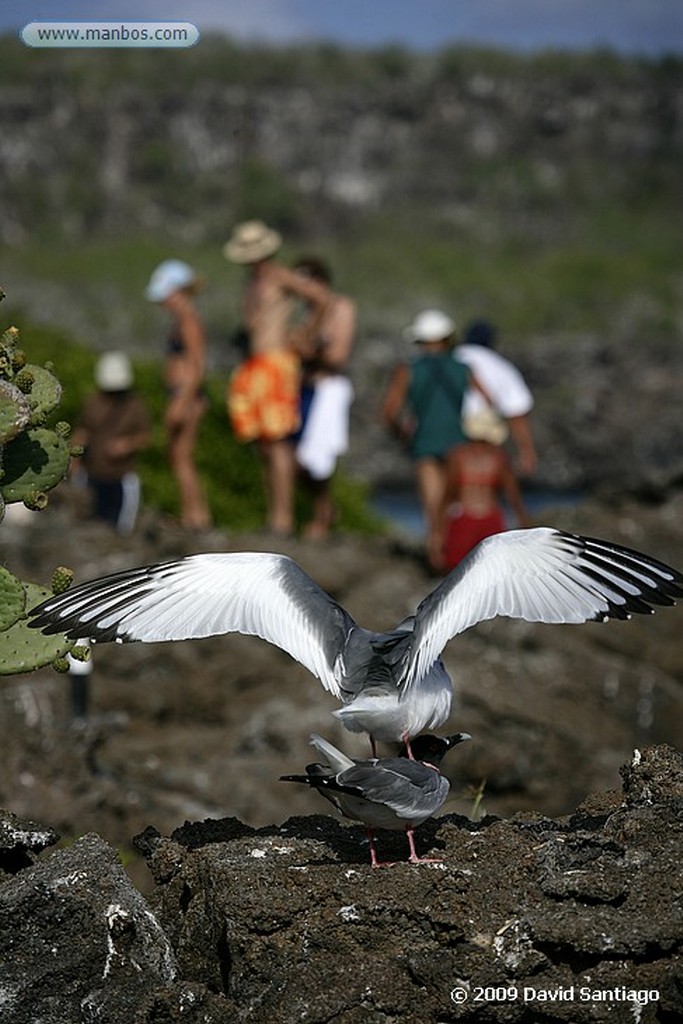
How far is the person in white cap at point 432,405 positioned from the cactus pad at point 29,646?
625 centimetres

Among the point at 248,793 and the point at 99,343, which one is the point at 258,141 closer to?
the point at 99,343

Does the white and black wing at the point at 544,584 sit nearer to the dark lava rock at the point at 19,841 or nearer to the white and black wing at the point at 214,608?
the white and black wing at the point at 214,608

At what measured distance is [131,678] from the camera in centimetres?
1050

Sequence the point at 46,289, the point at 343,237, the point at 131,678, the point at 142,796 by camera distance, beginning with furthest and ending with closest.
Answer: the point at 343,237
the point at 46,289
the point at 131,678
the point at 142,796

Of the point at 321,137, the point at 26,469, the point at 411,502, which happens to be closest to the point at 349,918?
the point at 26,469

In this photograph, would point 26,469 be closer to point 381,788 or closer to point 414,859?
point 381,788

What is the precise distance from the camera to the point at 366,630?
4.81 meters

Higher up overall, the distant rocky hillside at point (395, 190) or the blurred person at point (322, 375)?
the distant rocky hillside at point (395, 190)

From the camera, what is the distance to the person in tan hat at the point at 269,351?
11641 millimetres

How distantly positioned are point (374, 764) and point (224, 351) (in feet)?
185

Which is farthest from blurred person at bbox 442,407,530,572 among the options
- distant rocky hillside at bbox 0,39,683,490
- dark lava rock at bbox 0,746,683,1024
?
distant rocky hillside at bbox 0,39,683,490

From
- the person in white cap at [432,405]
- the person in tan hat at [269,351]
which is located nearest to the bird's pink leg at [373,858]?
the person in white cap at [432,405]

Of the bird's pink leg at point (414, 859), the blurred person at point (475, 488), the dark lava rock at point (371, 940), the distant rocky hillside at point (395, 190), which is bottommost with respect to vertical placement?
the dark lava rock at point (371, 940)

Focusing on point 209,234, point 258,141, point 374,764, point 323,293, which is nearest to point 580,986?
point 374,764
